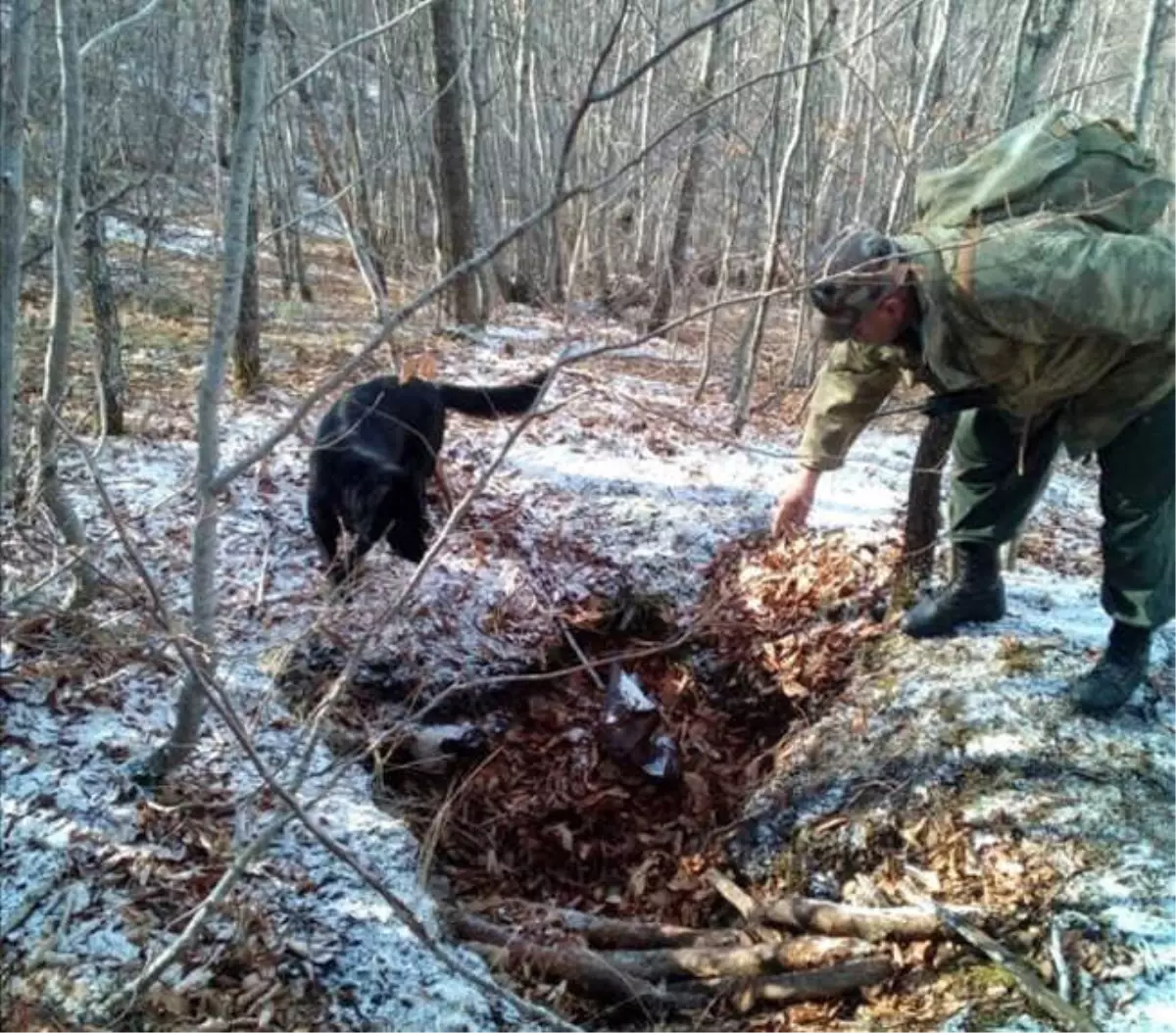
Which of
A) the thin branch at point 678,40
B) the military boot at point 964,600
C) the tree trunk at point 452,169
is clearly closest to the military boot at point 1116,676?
the military boot at point 964,600

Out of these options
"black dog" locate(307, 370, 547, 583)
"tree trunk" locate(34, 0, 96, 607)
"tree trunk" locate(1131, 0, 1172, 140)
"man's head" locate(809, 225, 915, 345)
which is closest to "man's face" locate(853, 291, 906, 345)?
"man's head" locate(809, 225, 915, 345)

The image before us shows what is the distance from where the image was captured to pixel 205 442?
6.92 feet

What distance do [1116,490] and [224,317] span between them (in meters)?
2.51

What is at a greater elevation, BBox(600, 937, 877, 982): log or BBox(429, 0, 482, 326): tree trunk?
BBox(429, 0, 482, 326): tree trunk

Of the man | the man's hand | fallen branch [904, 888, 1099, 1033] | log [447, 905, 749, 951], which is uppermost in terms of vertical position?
the man

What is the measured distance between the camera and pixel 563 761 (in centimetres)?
356

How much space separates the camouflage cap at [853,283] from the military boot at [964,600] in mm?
1188

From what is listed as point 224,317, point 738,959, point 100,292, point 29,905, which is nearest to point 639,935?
point 738,959

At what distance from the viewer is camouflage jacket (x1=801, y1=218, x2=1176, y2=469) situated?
2.24 m

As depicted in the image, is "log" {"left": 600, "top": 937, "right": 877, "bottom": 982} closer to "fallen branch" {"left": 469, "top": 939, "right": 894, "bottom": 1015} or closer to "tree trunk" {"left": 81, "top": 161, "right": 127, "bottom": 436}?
"fallen branch" {"left": 469, "top": 939, "right": 894, "bottom": 1015}

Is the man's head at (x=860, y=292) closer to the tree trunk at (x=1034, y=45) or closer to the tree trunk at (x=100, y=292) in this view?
the tree trunk at (x=1034, y=45)

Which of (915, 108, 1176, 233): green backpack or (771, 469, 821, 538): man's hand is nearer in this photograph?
(915, 108, 1176, 233): green backpack

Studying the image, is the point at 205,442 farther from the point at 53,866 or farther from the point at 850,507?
the point at 850,507

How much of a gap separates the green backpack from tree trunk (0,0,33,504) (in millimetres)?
2271
